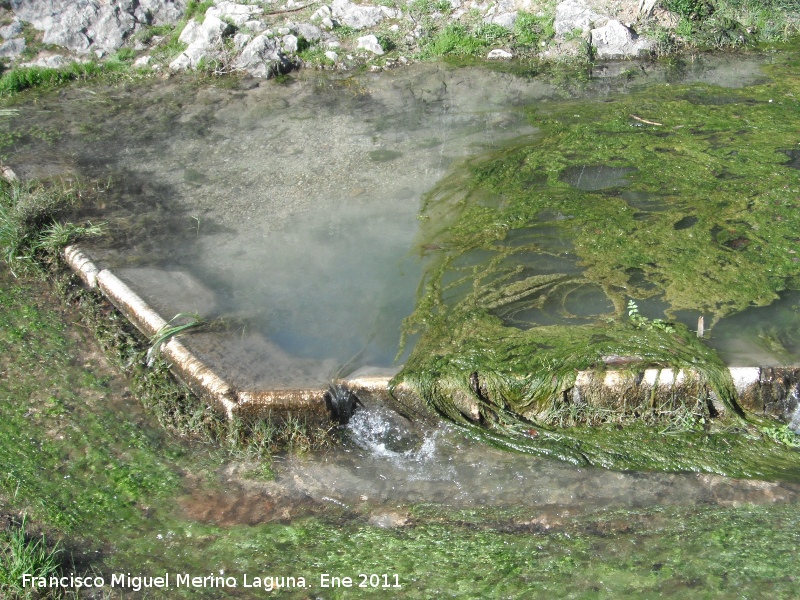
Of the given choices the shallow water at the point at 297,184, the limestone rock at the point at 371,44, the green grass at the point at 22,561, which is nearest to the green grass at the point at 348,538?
the green grass at the point at 22,561

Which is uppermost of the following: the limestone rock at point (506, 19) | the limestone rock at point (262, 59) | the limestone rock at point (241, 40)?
the limestone rock at point (506, 19)

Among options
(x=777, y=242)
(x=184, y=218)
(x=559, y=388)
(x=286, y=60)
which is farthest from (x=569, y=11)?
(x=559, y=388)

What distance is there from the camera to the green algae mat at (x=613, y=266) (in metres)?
3.83

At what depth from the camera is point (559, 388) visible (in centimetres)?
383

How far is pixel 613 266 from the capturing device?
188 inches

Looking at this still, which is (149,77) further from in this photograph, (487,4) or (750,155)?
(750,155)

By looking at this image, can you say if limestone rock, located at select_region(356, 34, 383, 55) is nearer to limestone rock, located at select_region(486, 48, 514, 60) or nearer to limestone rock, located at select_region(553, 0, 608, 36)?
limestone rock, located at select_region(486, 48, 514, 60)

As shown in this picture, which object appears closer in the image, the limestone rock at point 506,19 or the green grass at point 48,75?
the green grass at point 48,75

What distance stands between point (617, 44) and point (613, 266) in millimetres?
4166

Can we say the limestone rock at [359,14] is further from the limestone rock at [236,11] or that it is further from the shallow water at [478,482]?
the shallow water at [478,482]

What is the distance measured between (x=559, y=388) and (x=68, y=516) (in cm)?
234

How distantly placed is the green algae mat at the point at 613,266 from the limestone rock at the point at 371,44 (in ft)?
6.80

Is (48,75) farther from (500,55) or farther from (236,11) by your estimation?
(500,55)

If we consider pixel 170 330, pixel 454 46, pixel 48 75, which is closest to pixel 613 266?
pixel 170 330
